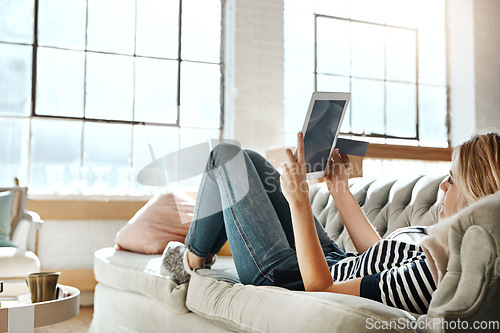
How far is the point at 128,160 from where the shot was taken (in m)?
4.09

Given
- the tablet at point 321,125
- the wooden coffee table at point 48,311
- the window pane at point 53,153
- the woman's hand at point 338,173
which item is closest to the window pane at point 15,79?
the window pane at point 53,153

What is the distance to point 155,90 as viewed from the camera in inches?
167

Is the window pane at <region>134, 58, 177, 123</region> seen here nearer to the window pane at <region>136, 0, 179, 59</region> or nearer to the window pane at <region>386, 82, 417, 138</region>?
the window pane at <region>136, 0, 179, 59</region>

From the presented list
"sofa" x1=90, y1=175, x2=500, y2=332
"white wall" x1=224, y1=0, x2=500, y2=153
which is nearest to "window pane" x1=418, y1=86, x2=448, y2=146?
"white wall" x1=224, y1=0, x2=500, y2=153

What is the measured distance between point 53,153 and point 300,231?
3142 mm

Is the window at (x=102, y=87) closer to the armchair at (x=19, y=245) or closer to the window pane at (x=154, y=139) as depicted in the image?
the window pane at (x=154, y=139)

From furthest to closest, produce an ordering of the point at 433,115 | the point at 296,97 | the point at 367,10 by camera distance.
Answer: the point at 433,115, the point at 367,10, the point at 296,97

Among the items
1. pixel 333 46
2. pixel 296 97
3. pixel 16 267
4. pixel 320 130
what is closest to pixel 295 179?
pixel 320 130

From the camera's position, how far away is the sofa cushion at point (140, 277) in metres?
1.77

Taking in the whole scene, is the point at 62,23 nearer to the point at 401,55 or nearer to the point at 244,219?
the point at 244,219

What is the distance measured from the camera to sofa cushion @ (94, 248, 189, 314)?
1.77 meters

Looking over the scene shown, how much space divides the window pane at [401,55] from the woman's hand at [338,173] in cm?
384

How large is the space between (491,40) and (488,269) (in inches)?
206

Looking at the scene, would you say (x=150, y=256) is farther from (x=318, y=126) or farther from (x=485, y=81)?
(x=485, y=81)
